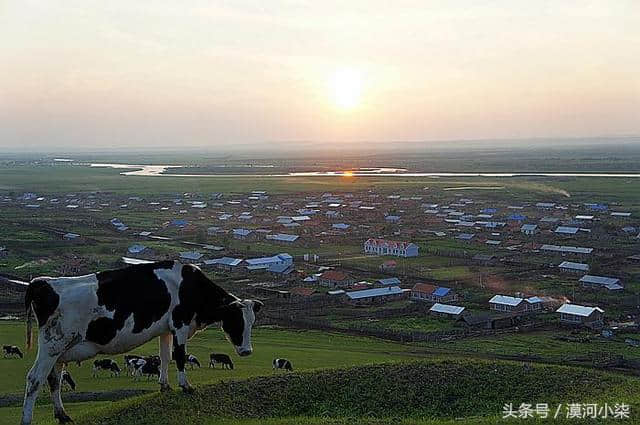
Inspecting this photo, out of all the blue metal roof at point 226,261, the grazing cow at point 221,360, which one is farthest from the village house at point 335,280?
the grazing cow at point 221,360

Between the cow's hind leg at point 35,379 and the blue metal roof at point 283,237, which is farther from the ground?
the cow's hind leg at point 35,379

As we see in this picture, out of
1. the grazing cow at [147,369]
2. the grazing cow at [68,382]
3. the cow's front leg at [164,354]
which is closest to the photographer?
the cow's front leg at [164,354]

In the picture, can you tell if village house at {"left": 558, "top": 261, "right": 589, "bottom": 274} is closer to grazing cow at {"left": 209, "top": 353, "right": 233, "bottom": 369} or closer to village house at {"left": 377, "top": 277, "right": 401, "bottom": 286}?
village house at {"left": 377, "top": 277, "right": 401, "bottom": 286}

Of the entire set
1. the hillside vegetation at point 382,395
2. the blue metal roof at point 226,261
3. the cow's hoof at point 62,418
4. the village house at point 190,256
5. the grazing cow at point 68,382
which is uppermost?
the cow's hoof at point 62,418

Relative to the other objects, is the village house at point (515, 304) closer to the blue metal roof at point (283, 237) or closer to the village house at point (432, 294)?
the village house at point (432, 294)

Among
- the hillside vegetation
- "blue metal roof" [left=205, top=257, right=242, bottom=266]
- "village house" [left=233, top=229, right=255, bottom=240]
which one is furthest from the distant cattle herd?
"village house" [left=233, top=229, right=255, bottom=240]

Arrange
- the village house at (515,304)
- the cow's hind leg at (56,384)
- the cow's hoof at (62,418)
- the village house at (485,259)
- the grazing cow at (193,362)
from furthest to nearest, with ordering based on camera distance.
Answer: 1. the village house at (485,259)
2. the village house at (515,304)
3. the grazing cow at (193,362)
4. the cow's hoof at (62,418)
5. the cow's hind leg at (56,384)

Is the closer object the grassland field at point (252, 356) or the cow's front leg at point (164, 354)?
the cow's front leg at point (164, 354)

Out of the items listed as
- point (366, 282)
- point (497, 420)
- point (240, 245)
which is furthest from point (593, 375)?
point (240, 245)

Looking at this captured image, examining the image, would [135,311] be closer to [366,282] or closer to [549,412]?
[549,412]
